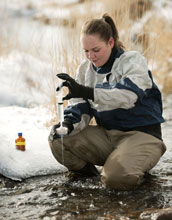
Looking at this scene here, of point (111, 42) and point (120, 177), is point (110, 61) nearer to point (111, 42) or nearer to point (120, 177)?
point (111, 42)

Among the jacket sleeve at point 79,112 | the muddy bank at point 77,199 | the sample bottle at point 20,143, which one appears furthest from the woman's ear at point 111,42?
the sample bottle at point 20,143

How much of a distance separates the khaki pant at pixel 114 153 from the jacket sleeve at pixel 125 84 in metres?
0.24

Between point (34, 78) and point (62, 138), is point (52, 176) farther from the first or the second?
point (34, 78)

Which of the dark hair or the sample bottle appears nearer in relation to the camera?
the dark hair

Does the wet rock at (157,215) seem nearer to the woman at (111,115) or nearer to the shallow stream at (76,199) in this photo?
the shallow stream at (76,199)

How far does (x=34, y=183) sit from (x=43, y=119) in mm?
1557

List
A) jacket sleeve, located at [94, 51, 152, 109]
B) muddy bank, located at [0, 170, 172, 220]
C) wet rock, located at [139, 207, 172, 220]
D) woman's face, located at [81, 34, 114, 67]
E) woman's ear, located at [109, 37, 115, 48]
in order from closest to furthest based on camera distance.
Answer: wet rock, located at [139, 207, 172, 220] < muddy bank, located at [0, 170, 172, 220] < jacket sleeve, located at [94, 51, 152, 109] < woman's face, located at [81, 34, 114, 67] < woman's ear, located at [109, 37, 115, 48]

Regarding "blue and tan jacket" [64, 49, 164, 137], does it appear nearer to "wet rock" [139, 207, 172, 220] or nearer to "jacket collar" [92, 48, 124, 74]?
"jacket collar" [92, 48, 124, 74]

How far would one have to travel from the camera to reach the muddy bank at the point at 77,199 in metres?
2.29

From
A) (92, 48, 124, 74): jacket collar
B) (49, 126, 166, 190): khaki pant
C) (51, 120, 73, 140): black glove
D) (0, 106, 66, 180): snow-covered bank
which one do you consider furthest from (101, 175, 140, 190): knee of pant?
(92, 48, 124, 74): jacket collar

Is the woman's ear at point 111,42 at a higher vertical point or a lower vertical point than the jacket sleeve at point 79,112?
higher

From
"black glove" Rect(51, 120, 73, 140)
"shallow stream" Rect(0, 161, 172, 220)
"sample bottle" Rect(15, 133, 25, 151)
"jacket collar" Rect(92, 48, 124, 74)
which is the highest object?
"jacket collar" Rect(92, 48, 124, 74)

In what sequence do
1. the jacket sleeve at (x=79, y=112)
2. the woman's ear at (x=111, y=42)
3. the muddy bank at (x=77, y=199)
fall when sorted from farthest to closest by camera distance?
the jacket sleeve at (x=79, y=112) < the woman's ear at (x=111, y=42) < the muddy bank at (x=77, y=199)

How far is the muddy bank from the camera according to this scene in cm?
229
